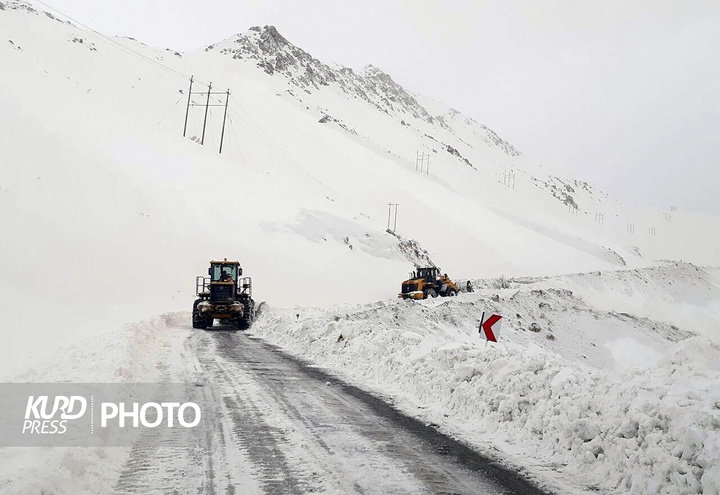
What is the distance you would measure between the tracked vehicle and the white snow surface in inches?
52.9

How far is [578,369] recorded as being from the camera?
8.56 meters

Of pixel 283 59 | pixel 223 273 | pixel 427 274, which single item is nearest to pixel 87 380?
pixel 223 273

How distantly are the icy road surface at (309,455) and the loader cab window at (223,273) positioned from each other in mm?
15556

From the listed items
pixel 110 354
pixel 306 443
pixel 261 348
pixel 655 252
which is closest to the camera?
pixel 306 443

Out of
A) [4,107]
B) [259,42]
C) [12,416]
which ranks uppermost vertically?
[259,42]

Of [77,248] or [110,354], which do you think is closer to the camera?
[110,354]

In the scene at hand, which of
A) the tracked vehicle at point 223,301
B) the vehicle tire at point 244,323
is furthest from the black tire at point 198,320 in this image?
the vehicle tire at point 244,323

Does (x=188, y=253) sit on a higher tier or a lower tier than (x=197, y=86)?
lower

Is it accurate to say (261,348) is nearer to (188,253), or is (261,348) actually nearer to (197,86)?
(188,253)

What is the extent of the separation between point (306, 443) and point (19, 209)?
31557 mm

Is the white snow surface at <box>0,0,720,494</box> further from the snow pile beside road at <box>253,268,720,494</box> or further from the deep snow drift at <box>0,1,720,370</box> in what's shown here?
the deep snow drift at <box>0,1,720,370</box>

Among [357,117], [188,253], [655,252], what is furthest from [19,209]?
[655,252]

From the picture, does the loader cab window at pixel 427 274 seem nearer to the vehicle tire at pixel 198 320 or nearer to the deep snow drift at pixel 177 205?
the deep snow drift at pixel 177 205

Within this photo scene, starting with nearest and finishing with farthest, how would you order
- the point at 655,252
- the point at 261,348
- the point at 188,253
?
the point at 261,348, the point at 188,253, the point at 655,252
